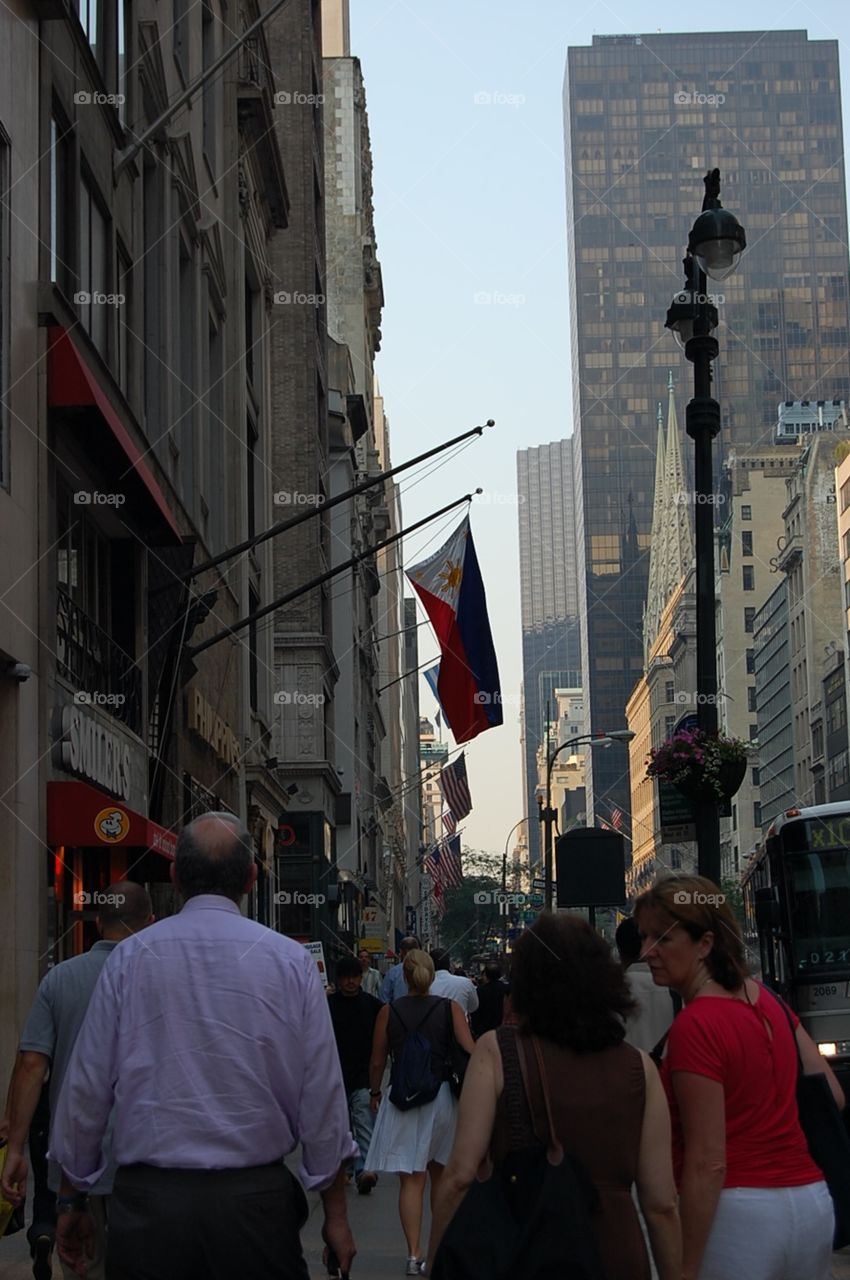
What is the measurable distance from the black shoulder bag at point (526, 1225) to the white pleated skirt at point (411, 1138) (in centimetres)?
674

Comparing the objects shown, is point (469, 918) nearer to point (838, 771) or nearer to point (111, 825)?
point (838, 771)

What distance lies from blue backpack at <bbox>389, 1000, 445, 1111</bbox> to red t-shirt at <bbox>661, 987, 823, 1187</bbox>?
6279 millimetres

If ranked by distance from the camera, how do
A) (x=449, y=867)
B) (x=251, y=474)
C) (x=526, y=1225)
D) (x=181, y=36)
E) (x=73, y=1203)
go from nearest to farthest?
1. (x=526, y=1225)
2. (x=73, y=1203)
3. (x=181, y=36)
4. (x=251, y=474)
5. (x=449, y=867)

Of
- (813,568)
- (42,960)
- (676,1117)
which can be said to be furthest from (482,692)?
(813,568)

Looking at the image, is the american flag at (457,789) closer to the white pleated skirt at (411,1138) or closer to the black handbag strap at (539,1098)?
the white pleated skirt at (411,1138)

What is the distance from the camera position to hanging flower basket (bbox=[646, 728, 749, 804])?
1728 centimetres

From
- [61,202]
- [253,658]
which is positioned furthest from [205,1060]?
[253,658]

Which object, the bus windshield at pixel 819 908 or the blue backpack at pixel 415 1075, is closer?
the blue backpack at pixel 415 1075

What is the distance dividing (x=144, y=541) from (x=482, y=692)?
6883mm

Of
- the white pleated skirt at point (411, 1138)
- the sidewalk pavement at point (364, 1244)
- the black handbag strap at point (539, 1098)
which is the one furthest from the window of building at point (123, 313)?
the black handbag strap at point (539, 1098)

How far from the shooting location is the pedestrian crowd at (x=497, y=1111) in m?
4.93

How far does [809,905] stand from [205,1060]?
14674 mm

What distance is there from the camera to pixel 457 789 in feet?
182

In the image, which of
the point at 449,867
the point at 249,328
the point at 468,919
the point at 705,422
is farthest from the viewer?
the point at 468,919
